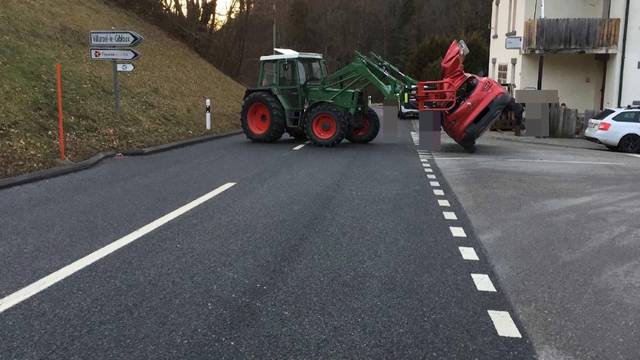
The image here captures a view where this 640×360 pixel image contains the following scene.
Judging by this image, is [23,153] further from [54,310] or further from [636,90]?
[636,90]

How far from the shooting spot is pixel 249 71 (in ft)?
172

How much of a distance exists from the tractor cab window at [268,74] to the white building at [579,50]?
33.5 feet

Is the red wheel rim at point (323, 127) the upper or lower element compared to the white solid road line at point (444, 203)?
upper

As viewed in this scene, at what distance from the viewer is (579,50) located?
2566cm

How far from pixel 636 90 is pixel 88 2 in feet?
86.7

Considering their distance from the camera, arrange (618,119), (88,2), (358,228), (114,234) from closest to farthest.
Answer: (114,234) < (358,228) < (618,119) < (88,2)

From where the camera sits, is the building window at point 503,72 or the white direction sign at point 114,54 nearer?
the white direction sign at point 114,54

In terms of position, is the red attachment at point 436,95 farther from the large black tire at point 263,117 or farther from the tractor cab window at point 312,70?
the large black tire at point 263,117

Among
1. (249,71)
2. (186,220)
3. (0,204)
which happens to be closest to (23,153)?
(0,204)

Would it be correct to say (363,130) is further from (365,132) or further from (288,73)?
(288,73)

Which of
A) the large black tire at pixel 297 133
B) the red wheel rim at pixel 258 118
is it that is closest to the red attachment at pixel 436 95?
the large black tire at pixel 297 133

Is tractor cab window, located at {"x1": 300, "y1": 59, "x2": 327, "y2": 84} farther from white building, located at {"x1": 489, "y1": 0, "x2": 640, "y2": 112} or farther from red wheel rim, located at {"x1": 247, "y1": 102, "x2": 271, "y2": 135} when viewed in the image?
white building, located at {"x1": 489, "y1": 0, "x2": 640, "y2": 112}

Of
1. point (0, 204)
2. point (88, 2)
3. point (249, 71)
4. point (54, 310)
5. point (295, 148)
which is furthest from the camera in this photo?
point (249, 71)

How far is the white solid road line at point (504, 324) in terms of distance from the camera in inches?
170
